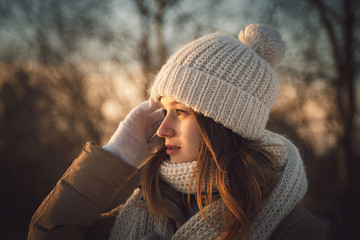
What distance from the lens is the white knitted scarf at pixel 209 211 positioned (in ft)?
4.01

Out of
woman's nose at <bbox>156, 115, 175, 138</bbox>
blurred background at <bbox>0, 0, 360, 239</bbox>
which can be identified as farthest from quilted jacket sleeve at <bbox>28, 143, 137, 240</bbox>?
blurred background at <bbox>0, 0, 360, 239</bbox>

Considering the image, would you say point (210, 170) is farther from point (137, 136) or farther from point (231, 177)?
point (137, 136)

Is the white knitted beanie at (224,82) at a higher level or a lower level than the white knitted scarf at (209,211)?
higher

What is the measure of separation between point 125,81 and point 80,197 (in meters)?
2.63

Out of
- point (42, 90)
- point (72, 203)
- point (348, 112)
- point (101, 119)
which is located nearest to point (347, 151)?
point (348, 112)

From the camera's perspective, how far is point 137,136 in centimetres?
167

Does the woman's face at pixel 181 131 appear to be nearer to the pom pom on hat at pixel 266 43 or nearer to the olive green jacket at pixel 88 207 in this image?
the olive green jacket at pixel 88 207

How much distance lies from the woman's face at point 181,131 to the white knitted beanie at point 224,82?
69 mm

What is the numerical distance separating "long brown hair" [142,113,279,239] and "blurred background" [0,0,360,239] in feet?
7.32

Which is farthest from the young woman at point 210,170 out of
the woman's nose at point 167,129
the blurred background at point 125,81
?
the blurred background at point 125,81

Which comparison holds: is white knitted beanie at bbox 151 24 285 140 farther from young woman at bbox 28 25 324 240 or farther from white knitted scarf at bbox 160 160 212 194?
white knitted scarf at bbox 160 160 212 194

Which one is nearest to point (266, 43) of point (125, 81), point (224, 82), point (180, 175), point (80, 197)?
point (224, 82)

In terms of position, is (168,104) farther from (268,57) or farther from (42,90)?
(42,90)

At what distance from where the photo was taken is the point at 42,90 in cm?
402
